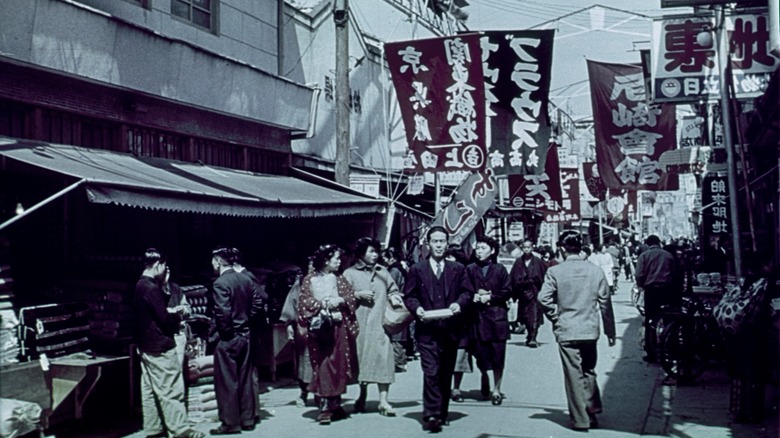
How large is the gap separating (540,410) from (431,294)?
7.46 feet

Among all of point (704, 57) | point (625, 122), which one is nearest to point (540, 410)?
point (704, 57)

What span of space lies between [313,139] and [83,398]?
944cm

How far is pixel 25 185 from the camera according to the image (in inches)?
361

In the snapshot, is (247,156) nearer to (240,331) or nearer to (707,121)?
(240,331)

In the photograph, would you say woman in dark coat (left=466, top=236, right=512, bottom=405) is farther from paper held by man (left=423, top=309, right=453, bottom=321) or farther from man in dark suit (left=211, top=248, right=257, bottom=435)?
man in dark suit (left=211, top=248, right=257, bottom=435)

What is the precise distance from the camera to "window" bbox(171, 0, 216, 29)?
12445 mm

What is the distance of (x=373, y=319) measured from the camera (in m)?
9.38

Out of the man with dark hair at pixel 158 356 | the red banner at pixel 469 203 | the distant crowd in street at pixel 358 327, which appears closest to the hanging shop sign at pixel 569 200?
the red banner at pixel 469 203

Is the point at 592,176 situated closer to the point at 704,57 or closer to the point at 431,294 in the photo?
the point at 704,57

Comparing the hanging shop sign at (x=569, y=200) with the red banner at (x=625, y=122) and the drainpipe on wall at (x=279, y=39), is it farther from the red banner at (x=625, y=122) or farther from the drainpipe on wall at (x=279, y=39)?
the drainpipe on wall at (x=279, y=39)

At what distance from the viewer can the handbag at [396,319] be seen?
29.9 ft

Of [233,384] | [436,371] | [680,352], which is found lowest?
[680,352]

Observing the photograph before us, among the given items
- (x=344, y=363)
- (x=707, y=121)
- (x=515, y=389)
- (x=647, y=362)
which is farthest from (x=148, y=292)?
(x=707, y=121)

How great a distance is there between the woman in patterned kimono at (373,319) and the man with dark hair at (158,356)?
211 cm
